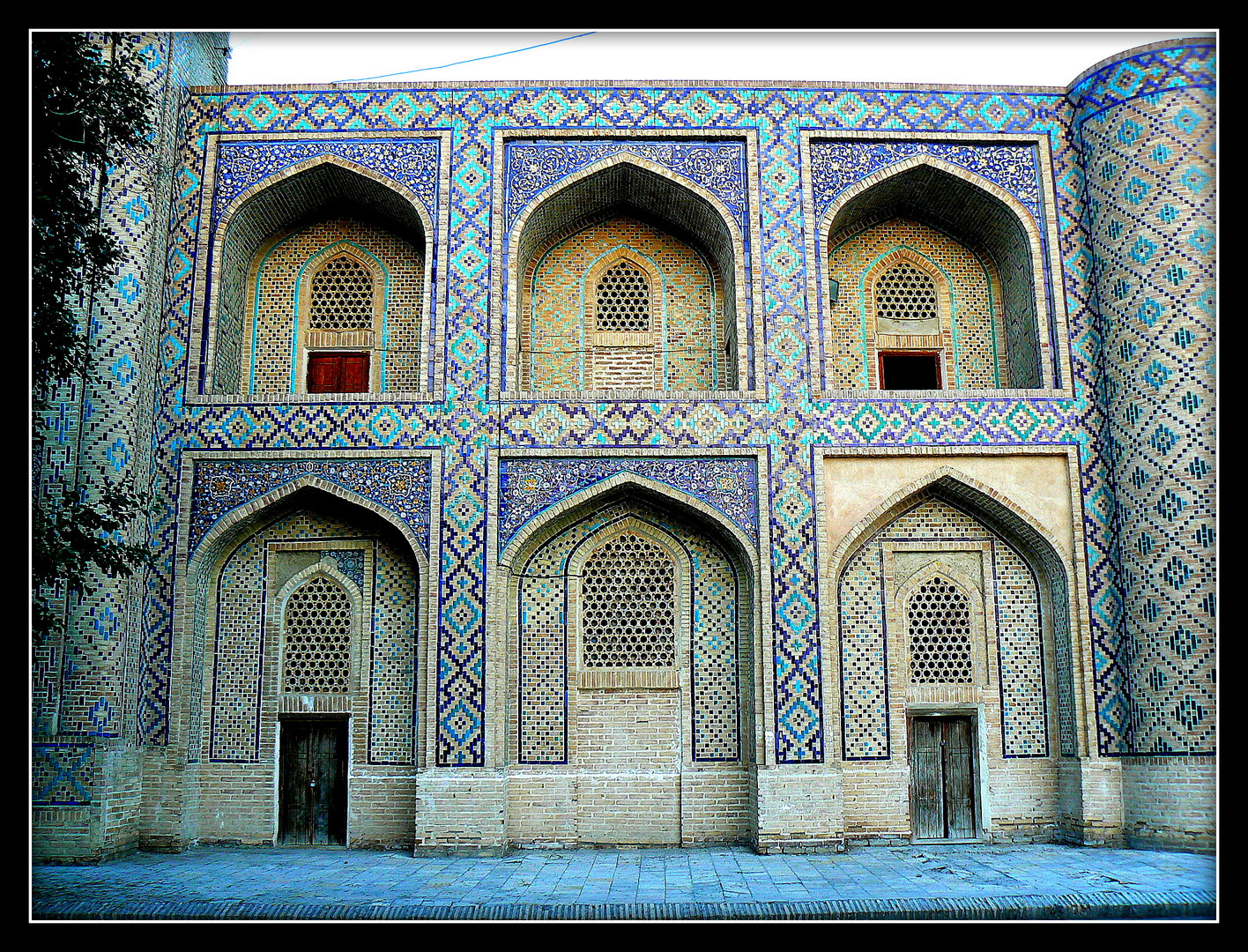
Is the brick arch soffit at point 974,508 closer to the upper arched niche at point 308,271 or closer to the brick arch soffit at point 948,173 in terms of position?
the brick arch soffit at point 948,173

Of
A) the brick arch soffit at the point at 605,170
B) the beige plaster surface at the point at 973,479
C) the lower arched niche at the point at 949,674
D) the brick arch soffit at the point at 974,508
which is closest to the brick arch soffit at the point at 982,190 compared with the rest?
the brick arch soffit at the point at 605,170

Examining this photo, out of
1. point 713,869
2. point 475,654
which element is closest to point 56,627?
point 475,654

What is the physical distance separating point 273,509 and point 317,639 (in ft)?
4.02

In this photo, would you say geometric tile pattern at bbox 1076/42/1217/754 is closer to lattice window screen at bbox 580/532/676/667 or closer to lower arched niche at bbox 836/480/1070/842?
lower arched niche at bbox 836/480/1070/842

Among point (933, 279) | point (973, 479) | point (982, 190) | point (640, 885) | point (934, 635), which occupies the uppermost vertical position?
point (982, 190)

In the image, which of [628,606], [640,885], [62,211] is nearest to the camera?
[62,211]

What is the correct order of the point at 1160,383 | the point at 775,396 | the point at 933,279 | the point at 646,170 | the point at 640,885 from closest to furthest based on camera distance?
the point at 640,885, the point at 1160,383, the point at 775,396, the point at 646,170, the point at 933,279

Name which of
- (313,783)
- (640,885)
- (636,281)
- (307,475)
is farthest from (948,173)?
(313,783)

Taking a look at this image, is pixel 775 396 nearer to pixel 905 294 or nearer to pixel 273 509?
pixel 905 294

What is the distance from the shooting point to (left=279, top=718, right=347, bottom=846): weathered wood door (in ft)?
30.0

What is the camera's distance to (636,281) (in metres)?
10.3

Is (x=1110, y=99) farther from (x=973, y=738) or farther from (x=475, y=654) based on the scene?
(x=475, y=654)

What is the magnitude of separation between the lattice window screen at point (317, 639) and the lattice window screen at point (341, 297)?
2475 mm

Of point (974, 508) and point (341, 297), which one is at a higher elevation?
point (341, 297)
